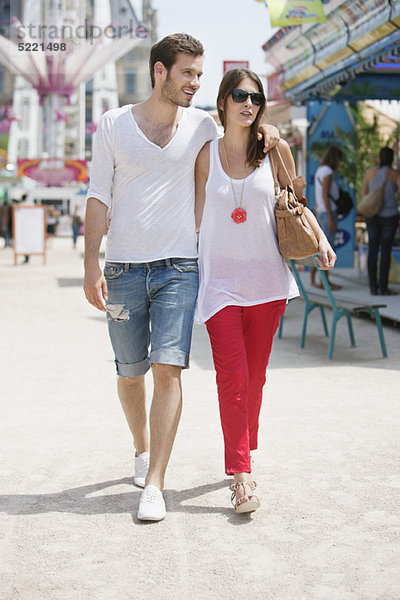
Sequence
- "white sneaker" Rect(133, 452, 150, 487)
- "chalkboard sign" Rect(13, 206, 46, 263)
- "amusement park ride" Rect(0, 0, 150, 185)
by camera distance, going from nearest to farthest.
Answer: "white sneaker" Rect(133, 452, 150, 487) → "chalkboard sign" Rect(13, 206, 46, 263) → "amusement park ride" Rect(0, 0, 150, 185)

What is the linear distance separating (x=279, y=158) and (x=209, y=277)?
604mm

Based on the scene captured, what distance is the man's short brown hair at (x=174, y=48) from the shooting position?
143 inches

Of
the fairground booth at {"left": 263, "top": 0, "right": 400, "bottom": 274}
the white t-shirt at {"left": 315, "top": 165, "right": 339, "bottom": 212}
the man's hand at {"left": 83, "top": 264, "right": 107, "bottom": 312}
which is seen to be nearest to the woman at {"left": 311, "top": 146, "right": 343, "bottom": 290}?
the white t-shirt at {"left": 315, "top": 165, "right": 339, "bottom": 212}

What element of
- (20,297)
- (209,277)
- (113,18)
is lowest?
(20,297)

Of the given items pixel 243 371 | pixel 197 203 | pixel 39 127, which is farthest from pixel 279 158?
pixel 39 127

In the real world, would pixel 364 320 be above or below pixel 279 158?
below

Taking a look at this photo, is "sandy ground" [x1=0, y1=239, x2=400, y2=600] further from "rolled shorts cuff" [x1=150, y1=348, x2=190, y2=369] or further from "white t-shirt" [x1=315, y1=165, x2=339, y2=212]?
"white t-shirt" [x1=315, y1=165, x2=339, y2=212]

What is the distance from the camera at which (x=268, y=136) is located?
3.74 metres

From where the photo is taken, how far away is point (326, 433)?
198 inches

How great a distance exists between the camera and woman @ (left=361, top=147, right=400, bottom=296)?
11.3 metres

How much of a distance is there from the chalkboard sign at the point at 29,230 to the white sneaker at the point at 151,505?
18.7 metres

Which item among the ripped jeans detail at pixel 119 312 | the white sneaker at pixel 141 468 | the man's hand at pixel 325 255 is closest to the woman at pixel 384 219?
the man's hand at pixel 325 255

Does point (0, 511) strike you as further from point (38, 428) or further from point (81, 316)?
point (81, 316)

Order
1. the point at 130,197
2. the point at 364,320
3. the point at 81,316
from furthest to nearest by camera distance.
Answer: the point at 81,316 → the point at 364,320 → the point at 130,197
